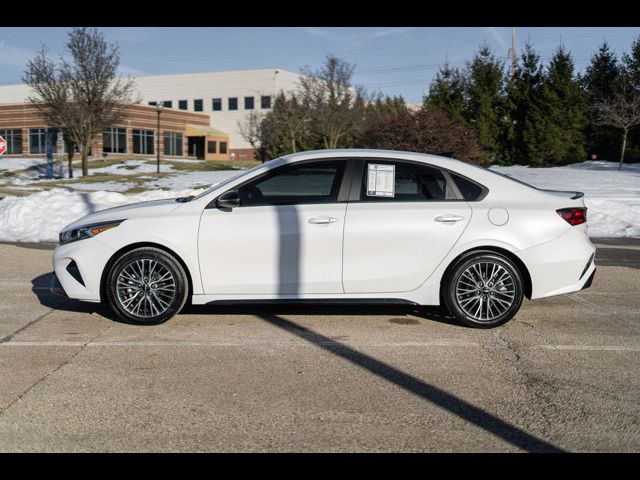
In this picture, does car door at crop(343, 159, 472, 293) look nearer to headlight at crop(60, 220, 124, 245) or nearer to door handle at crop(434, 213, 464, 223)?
door handle at crop(434, 213, 464, 223)

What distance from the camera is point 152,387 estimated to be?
470 cm

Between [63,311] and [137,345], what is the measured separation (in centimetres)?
178

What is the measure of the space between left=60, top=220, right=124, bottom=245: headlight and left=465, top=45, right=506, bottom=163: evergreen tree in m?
34.8

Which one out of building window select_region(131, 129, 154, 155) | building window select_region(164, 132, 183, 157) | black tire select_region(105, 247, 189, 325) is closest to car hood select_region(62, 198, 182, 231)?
black tire select_region(105, 247, 189, 325)

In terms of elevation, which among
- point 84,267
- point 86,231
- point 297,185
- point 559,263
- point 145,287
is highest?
point 297,185

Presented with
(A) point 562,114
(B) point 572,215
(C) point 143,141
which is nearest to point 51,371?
(B) point 572,215

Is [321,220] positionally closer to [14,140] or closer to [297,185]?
[297,185]

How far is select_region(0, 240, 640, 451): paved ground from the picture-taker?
12.6 feet

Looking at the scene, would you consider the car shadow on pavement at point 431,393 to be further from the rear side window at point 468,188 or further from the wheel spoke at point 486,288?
the rear side window at point 468,188

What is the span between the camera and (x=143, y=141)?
66.5 meters

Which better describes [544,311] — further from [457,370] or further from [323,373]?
[323,373]

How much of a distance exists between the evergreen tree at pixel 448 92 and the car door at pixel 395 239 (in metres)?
33.9

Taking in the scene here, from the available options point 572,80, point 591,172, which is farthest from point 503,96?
point 591,172

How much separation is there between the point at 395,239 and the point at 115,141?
61.8m
